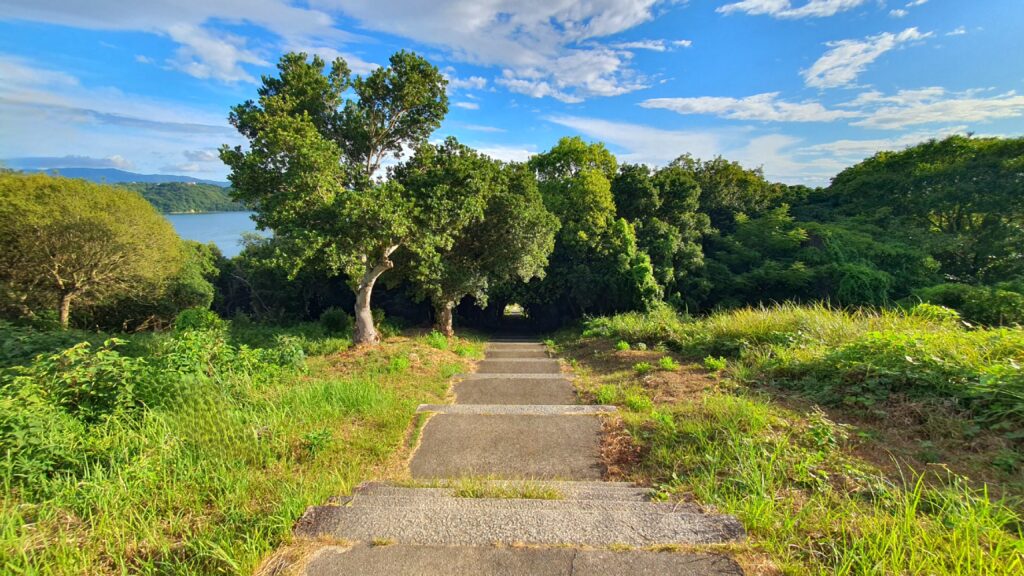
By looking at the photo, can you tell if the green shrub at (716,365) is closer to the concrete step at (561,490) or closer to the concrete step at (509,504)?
the concrete step at (561,490)

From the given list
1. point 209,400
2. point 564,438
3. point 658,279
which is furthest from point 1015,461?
point 658,279

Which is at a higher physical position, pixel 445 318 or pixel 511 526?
pixel 511 526

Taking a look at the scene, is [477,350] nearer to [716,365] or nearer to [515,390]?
[515,390]

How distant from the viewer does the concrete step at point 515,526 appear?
7.34ft

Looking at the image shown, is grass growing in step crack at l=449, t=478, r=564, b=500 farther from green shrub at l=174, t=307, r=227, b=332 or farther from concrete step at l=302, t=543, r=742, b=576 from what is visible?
green shrub at l=174, t=307, r=227, b=332

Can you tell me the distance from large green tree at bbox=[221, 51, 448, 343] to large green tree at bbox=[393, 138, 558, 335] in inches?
36.1

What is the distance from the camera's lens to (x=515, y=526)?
2369 mm

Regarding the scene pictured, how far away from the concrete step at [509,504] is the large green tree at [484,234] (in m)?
8.31

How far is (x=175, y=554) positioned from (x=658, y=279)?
18.8 m

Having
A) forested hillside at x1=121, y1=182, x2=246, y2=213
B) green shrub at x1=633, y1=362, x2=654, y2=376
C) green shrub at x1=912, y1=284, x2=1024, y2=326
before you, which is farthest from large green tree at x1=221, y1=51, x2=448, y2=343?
forested hillside at x1=121, y1=182, x2=246, y2=213

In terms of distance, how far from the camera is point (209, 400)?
4.12 metres

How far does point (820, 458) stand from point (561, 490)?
2.32 m

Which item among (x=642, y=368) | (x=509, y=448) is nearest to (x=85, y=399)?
(x=509, y=448)

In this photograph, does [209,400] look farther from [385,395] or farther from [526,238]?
[526,238]
